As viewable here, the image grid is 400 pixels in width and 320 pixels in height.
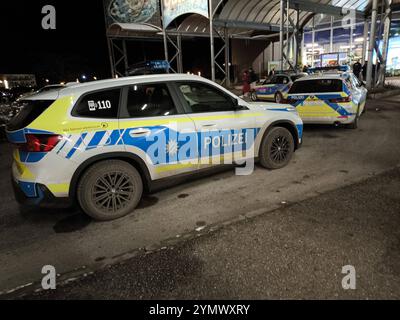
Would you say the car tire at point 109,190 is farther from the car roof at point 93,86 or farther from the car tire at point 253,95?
the car tire at point 253,95

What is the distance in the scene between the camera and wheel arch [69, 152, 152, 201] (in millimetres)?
3570

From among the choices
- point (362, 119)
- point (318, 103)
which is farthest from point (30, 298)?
point (362, 119)

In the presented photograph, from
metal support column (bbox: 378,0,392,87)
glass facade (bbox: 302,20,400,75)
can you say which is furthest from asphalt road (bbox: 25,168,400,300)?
glass facade (bbox: 302,20,400,75)

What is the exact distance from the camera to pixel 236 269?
2.76 metres

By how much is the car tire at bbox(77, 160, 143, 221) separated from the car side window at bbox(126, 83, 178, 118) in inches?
28.4

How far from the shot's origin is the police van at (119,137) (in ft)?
11.2

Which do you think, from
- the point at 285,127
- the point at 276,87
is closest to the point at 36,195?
the point at 285,127

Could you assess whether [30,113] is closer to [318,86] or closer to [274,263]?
[274,263]

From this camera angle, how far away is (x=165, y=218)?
152 inches

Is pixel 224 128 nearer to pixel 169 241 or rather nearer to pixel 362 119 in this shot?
pixel 169 241

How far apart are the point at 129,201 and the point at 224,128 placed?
5.89 ft

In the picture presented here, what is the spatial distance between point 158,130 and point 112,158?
0.71 meters

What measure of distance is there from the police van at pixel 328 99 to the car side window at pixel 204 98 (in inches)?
170

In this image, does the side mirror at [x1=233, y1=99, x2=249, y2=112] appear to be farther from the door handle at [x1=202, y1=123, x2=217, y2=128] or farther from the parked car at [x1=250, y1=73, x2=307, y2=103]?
the parked car at [x1=250, y1=73, x2=307, y2=103]
